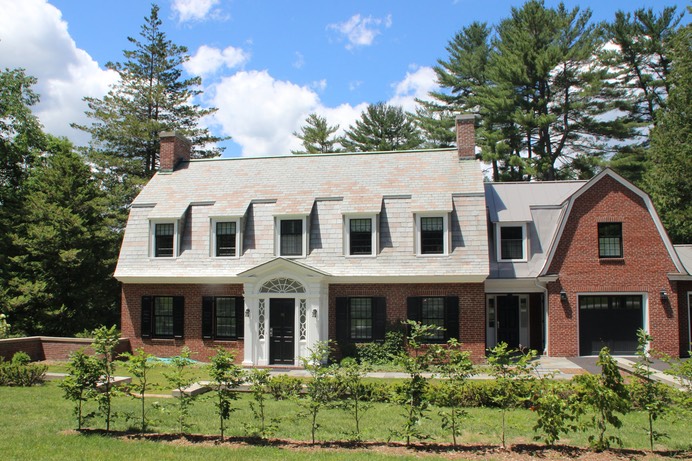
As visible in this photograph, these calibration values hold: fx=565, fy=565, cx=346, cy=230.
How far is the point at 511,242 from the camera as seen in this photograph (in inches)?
871

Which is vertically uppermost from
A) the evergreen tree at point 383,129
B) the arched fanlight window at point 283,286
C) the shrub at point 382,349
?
the evergreen tree at point 383,129

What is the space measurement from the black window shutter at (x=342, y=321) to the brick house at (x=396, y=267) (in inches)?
2.0

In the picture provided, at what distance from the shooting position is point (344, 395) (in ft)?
40.1

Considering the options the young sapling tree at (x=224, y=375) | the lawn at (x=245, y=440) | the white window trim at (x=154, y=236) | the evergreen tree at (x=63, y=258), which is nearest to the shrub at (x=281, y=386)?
the lawn at (x=245, y=440)

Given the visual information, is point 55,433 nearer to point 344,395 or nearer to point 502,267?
point 344,395

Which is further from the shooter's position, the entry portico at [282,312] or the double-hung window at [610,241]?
the double-hung window at [610,241]

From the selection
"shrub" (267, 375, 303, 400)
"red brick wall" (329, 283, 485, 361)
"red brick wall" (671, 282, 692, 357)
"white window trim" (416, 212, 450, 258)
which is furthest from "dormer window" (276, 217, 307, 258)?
"red brick wall" (671, 282, 692, 357)

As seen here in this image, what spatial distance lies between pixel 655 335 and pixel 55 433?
19.3 metres

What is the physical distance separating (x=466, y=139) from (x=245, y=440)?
1694 cm

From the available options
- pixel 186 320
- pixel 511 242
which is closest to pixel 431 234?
pixel 511 242

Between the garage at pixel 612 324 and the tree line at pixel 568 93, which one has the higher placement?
the tree line at pixel 568 93

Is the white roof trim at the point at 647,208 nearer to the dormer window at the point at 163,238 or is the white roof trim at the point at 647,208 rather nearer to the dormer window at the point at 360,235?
the dormer window at the point at 360,235

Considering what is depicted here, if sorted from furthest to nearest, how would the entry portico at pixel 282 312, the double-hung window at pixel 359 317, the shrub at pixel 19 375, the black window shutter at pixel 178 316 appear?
the black window shutter at pixel 178 316
the double-hung window at pixel 359 317
the entry portico at pixel 282 312
the shrub at pixel 19 375

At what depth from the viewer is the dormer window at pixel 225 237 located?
21.5m
